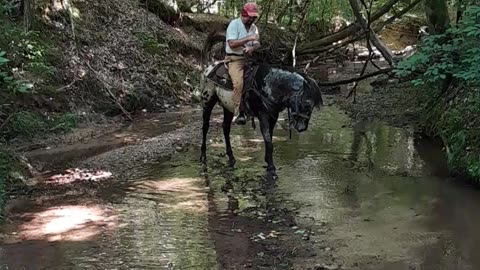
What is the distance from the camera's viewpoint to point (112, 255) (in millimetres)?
5477

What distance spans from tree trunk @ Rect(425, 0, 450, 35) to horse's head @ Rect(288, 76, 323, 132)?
14.5 ft

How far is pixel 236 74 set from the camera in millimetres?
8578

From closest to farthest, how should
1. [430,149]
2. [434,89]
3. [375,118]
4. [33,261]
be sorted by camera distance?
[33,261] → [430,149] → [434,89] → [375,118]

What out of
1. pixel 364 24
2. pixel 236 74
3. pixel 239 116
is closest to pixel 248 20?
pixel 236 74

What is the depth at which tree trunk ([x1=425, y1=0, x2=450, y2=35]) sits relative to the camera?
1134cm

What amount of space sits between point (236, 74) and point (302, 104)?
3.65 feet

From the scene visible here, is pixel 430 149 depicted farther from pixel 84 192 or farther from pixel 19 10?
pixel 19 10

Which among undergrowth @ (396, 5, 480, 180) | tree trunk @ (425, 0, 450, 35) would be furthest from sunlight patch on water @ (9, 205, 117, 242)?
tree trunk @ (425, 0, 450, 35)

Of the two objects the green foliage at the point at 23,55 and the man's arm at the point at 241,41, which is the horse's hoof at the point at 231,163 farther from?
the green foliage at the point at 23,55

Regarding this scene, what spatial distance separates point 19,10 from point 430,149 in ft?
29.7

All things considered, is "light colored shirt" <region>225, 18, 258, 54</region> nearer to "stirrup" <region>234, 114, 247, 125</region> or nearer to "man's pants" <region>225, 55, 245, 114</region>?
"man's pants" <region>225, 55, 245, 114</region>

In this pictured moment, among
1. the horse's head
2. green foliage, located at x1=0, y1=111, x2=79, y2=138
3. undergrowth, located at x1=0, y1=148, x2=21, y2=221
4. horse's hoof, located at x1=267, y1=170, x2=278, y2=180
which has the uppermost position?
the horse's head

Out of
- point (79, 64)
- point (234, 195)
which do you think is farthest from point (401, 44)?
point (234, 195)

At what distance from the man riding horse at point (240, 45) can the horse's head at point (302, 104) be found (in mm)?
848
